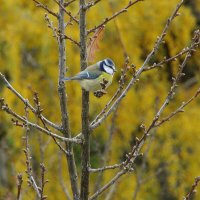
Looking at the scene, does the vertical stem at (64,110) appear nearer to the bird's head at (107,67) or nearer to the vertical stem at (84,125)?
the vertical stem at (84,125)

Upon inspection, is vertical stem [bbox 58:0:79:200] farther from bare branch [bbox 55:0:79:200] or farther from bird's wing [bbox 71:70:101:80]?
bird's wing [bbox 71:70:101:80]

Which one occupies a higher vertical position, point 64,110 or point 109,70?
point 109,70

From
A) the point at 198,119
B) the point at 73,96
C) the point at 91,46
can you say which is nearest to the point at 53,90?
the point at 73,96

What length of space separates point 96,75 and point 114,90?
4.04 m

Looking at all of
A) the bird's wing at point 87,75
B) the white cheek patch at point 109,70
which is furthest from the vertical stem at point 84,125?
the white cheek patch at point 109,70

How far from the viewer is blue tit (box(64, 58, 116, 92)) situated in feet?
9.27

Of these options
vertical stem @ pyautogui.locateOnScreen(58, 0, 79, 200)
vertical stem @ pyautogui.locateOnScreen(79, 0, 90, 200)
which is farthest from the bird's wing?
vertical stem @ pyautogui.locateOnScreen(79, 0, 90, 200)

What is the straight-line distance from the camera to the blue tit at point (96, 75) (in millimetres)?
2826

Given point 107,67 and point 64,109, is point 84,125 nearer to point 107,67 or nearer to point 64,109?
point 64,109

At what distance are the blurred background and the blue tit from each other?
2.91 m

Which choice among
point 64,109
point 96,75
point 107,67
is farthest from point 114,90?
point 64,109

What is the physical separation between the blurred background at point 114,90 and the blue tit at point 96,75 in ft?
9.54

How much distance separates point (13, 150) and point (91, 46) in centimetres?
470

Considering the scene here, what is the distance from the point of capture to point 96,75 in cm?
312
